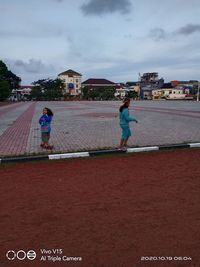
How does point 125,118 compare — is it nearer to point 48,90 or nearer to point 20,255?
point 20,255

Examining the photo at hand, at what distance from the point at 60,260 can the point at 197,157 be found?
5.08m

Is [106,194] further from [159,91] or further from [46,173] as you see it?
[159,91]

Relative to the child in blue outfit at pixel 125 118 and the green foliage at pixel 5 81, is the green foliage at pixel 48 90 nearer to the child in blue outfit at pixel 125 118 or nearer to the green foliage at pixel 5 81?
the green foliage at pixel 5 81

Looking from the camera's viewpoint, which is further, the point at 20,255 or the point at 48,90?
the point at 48,90

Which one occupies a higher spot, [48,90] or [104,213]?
[48,90]

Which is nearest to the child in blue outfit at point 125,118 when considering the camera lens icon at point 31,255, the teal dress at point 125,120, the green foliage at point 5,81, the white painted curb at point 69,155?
the teal dress at point 125,120

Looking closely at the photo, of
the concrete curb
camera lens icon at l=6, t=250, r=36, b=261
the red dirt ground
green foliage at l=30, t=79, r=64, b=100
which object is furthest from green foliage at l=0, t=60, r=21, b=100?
camera lens icon at l=6, t=250, r=36, b=261

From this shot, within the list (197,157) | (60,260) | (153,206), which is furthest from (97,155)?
(60,260)

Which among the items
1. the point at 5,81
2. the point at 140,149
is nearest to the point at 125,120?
the point at 140,149

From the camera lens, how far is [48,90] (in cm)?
9931

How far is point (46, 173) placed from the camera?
6.01 meters

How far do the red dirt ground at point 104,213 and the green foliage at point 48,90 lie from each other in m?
92.4

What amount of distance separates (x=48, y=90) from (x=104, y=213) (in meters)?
98.1

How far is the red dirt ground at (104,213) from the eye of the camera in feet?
9.91
